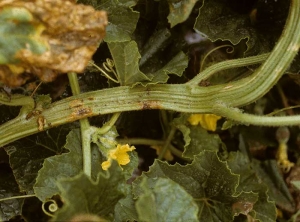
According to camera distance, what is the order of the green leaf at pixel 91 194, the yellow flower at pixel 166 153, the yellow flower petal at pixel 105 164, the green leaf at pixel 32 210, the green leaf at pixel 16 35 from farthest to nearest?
the yellow flower at pixel 166 153
the green leaf at pixel 32 210
the yellow flower petal at pixel 105 164
the green leaf at pixel 16 35
the green leaf at pixel 91 194

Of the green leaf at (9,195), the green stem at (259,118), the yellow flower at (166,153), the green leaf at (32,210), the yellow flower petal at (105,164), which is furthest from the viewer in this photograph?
the yellow flower at (166,153)

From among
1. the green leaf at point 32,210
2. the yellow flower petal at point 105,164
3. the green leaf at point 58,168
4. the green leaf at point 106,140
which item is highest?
the green leaf at point 106,140

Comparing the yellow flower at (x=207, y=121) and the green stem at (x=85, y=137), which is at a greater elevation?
the green stem at (x=85, y=137)

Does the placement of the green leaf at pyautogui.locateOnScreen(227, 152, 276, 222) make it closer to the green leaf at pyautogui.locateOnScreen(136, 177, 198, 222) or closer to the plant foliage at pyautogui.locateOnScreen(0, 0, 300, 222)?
the plant foliage at pyautogui.locateOnScreen(0, 0, 300, 222)

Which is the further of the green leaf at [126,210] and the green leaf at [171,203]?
the green leaf at [126,210]

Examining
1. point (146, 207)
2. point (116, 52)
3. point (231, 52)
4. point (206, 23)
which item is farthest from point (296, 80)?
point (146, 207)

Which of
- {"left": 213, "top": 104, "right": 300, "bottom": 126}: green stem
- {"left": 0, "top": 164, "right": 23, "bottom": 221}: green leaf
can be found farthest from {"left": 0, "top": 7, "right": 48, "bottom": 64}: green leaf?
A: {"left": 0, "top": 164, "right": 23, "bottom": 221}: green leaf

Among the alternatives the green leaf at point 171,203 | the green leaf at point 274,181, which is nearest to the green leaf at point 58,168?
the green leaf at point 171,203

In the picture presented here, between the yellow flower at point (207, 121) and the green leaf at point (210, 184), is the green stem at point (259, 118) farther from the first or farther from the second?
the yellow flower at point (207, 121)
